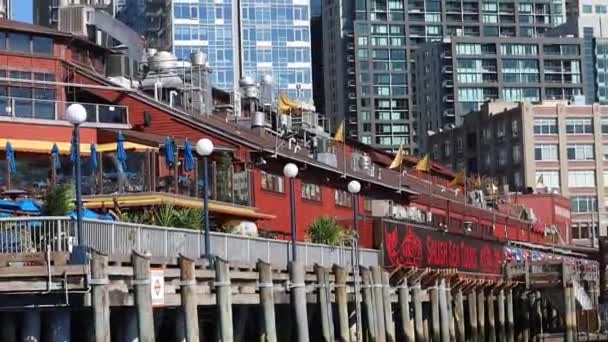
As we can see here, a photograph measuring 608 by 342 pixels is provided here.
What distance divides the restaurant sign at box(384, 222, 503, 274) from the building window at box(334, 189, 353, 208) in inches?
296

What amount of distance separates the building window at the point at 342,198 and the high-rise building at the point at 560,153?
326 ft

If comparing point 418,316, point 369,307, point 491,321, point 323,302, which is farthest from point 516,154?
point 323,302

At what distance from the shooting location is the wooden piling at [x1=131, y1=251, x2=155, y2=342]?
26375 millimetres

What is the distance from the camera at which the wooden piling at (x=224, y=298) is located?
29.8 m

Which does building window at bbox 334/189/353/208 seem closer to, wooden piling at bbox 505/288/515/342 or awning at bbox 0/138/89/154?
wooden piling at bbox 505/288/515/342

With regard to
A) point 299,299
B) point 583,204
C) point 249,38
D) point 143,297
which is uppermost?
point 249,38

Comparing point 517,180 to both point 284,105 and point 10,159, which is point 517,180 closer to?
point 284,105

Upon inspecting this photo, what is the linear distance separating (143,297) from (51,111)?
2746cm

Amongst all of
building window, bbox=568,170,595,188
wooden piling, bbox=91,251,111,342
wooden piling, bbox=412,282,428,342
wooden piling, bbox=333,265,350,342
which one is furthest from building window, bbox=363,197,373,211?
building window, bbox=568,170,595,188

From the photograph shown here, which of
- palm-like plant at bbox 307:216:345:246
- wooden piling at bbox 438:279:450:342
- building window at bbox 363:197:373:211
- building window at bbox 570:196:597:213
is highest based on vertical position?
building window at bbox 570:196:597:213

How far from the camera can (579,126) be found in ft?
562

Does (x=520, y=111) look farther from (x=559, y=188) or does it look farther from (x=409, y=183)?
(x=409, y=183)

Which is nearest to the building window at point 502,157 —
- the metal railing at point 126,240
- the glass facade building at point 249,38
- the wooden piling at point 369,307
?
the glass facade building at point 249,38

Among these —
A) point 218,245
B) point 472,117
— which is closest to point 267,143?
point 218,245
